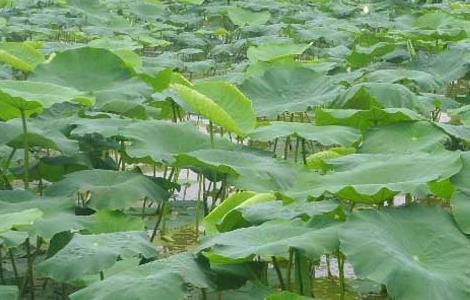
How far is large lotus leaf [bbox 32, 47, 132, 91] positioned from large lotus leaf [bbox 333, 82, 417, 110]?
2.50 ft

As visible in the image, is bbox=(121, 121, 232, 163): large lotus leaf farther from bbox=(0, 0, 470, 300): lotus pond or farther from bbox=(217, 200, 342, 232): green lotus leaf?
→ bbox=(217, 200, 342, 232): green lotus leaf

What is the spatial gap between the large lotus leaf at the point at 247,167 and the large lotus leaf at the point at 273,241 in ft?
1.27

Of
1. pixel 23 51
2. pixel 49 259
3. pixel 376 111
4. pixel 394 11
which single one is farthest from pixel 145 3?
pixel 49 259

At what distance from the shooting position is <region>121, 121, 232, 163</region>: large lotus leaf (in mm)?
2643

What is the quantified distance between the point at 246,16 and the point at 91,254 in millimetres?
5956

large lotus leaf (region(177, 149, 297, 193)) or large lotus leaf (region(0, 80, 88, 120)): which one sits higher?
large lotus leaf (region(0, 80, 88, 120))

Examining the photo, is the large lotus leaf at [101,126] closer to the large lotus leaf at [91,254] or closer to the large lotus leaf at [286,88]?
the large lotus leaf at [286,88]

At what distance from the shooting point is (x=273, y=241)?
1909mm

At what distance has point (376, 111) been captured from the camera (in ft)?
9.27

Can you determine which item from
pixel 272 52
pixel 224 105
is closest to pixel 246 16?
pixel 272 52

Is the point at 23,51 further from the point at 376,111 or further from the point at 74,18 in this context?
the point at 74,18

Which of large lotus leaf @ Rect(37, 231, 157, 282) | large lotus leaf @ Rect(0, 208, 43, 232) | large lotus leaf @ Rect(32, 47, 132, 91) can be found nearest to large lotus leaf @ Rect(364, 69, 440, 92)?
large lotus leaf @ Rect(32, 47, 132, 91)

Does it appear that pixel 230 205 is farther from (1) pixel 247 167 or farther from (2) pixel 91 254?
(2) pixel 91 254

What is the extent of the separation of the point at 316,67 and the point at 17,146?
59.3 inches
